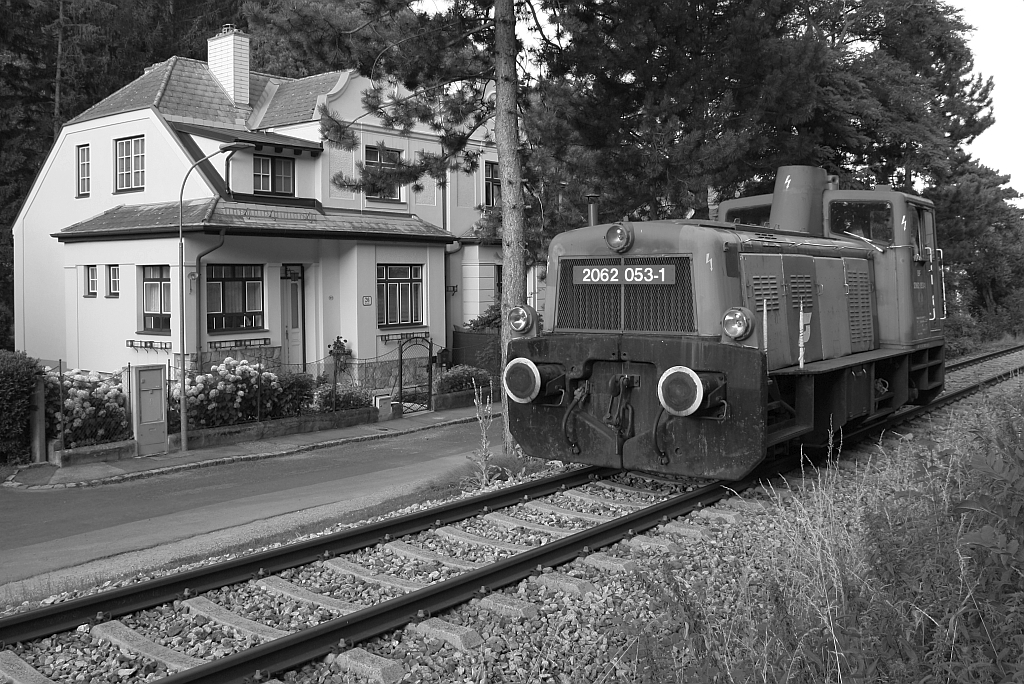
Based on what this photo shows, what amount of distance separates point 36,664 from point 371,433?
1052 centimetres

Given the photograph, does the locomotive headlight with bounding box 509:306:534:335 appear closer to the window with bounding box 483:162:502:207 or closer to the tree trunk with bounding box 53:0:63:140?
the window with bounding box 483:162:502:207

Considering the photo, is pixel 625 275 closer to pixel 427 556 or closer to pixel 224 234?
pixel 427 556

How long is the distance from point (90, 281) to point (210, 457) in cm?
1061

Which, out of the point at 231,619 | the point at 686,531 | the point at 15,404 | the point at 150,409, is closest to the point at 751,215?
the point at 686,531

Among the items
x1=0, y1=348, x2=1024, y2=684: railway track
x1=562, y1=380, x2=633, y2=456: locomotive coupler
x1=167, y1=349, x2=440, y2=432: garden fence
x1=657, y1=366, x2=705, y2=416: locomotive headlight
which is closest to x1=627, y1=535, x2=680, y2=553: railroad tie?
x1=0, y1=348, x2=1024, y2=684: railway track

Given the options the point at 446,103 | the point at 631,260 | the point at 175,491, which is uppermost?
the point at 446,103

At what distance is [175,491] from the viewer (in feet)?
37.4

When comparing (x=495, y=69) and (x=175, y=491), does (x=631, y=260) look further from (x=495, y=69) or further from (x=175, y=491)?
(x=175, y=491)

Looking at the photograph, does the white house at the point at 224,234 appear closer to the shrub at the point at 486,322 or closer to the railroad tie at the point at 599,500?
the shrub at the point at 486,322

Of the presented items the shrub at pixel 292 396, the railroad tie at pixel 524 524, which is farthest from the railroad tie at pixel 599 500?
the shrub at pixel 292 396

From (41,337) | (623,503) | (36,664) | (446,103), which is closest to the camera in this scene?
(36,664)

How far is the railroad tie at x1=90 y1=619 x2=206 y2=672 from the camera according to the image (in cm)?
508

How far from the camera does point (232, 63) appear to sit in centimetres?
2286

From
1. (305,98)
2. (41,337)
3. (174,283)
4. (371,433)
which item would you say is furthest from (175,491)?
(41,337)
